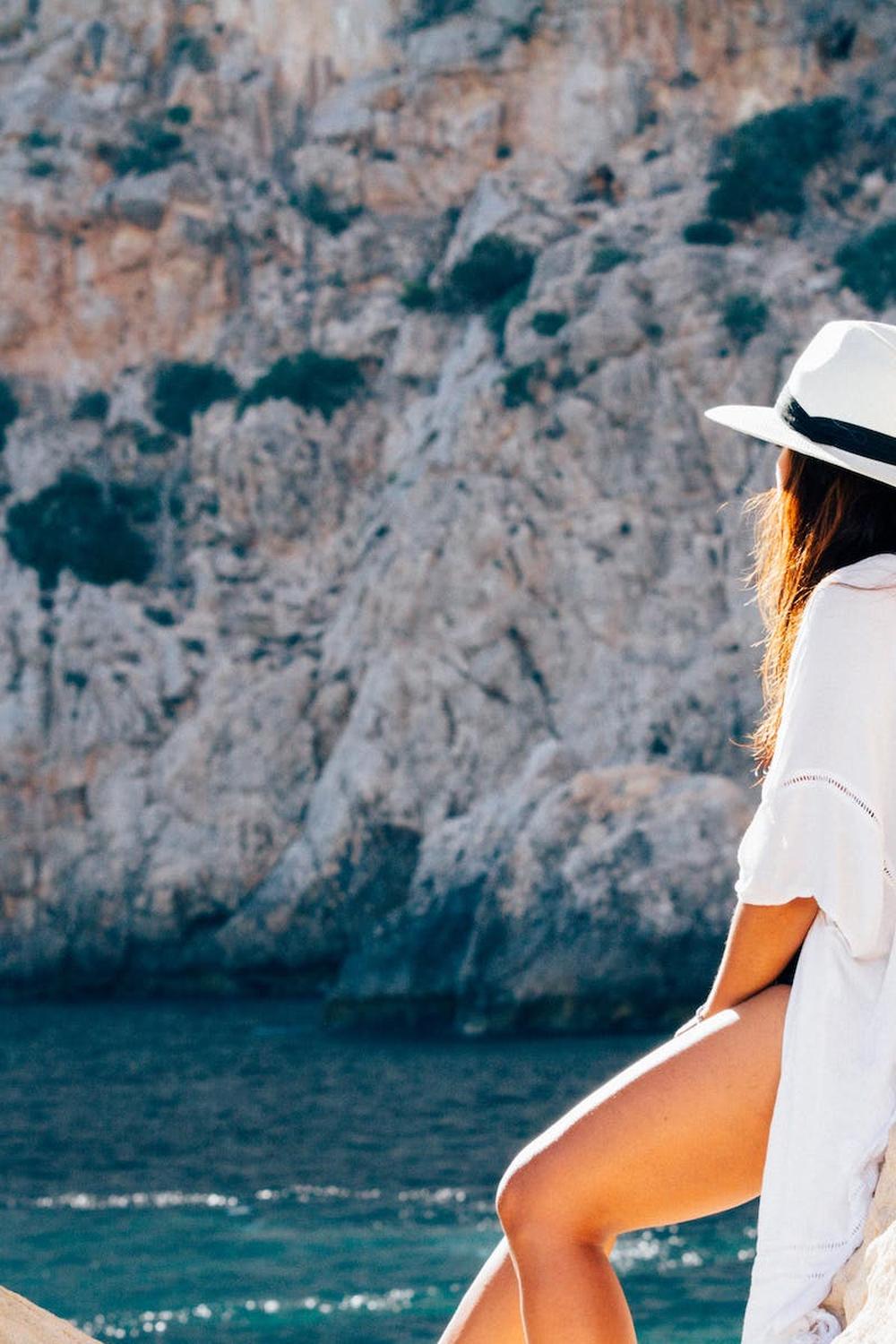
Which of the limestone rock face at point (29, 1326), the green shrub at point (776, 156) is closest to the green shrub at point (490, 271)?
the green shrub at point (776, 156)

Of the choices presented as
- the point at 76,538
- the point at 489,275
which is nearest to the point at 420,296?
the point at 489,275

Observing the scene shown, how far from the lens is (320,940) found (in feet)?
89.2

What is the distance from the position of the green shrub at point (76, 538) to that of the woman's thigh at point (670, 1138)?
3312 centimetres

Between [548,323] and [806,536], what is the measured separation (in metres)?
30.1

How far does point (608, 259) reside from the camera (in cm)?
3181

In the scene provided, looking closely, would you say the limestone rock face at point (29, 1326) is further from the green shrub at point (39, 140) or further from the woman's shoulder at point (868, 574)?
the green shrub at point (39, 140)

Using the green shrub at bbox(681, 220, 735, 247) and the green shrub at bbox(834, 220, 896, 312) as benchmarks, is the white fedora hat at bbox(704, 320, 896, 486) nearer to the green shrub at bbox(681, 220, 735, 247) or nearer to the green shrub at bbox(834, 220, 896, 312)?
the green shrub at bbox(834, 220, 896, 312)

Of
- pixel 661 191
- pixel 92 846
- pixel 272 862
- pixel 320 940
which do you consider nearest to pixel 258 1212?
pixel 320 940

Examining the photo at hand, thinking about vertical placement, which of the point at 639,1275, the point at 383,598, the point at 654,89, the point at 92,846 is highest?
the point at 654,89

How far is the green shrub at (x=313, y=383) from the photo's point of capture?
35.1 m

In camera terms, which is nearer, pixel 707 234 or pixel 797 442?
pixel 797 442

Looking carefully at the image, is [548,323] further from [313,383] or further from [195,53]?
[195,53]

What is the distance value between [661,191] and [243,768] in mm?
14966

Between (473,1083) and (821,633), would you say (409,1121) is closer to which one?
(473,1083)
